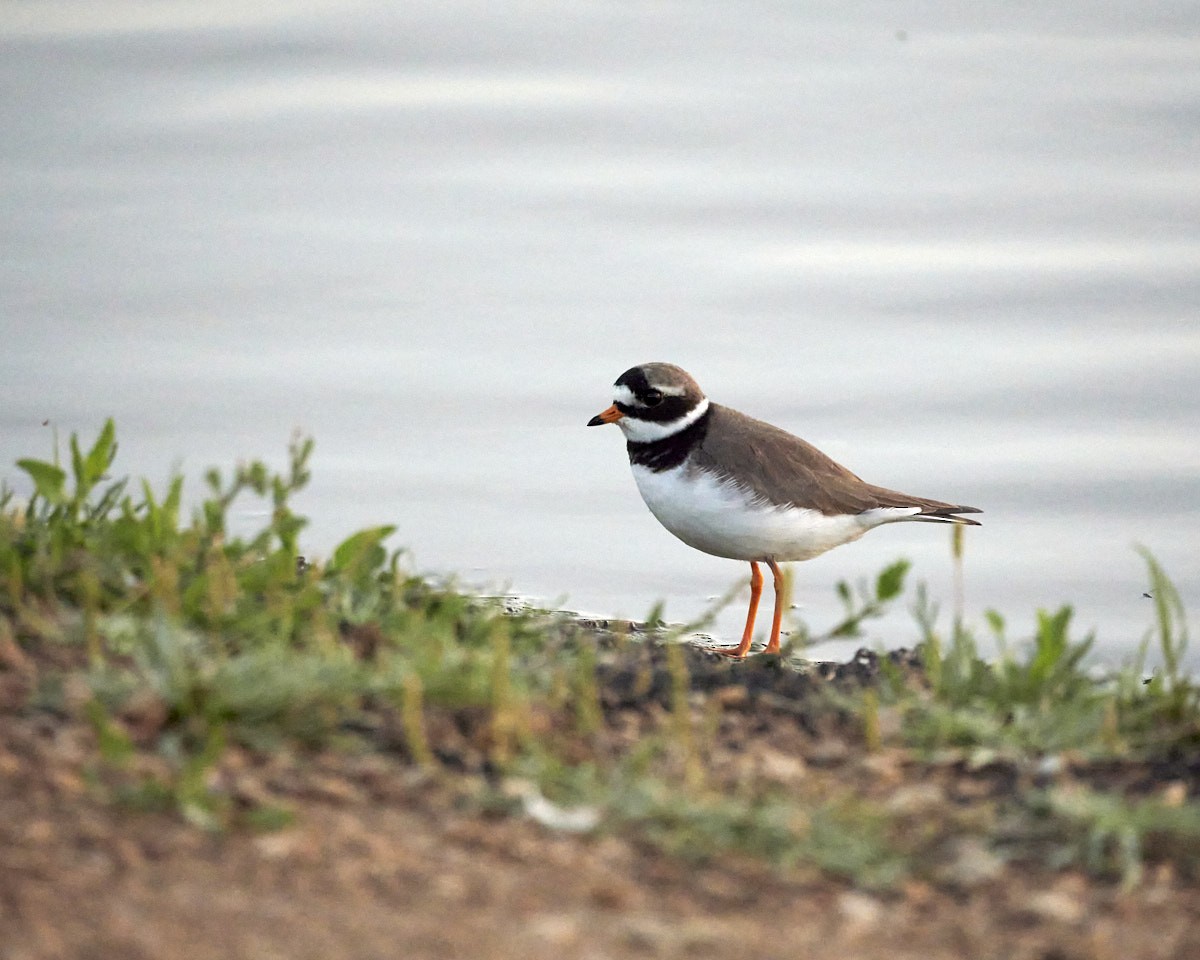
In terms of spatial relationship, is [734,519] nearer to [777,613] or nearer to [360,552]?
[777,613]

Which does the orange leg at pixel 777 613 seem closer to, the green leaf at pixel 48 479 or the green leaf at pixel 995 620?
the green leaf at pixel 995 620

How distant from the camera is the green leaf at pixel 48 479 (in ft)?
17.2

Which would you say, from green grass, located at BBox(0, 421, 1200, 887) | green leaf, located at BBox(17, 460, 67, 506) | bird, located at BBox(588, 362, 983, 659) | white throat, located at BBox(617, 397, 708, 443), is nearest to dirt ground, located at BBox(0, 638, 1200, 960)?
green grass, located at BBox(0, 421, 1200, 887)

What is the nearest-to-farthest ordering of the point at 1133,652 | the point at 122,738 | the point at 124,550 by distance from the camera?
the point at 122,738
the point at 124,550
the point at 1133,652

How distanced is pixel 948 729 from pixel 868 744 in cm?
22

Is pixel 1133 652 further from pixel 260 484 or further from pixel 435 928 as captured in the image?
pixel 435 928

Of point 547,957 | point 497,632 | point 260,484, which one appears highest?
point 260,484

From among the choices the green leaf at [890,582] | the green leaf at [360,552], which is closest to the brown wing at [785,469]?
the green leaf at [890,582]

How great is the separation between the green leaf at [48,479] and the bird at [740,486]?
3017 millimetres

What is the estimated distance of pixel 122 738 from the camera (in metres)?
3.61

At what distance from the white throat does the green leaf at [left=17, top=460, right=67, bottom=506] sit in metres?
3.32

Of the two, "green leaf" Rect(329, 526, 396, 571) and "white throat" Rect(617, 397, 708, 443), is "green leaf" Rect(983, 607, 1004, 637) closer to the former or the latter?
"green leaf" Rect(329, 526, 396, 571)

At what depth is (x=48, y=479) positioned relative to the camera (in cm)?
525

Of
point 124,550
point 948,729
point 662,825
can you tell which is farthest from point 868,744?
point 124,550
